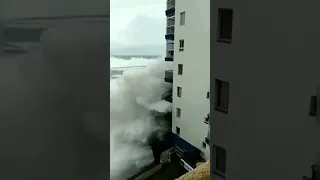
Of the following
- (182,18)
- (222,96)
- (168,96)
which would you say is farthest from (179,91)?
(222,96)

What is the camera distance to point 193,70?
1263mm

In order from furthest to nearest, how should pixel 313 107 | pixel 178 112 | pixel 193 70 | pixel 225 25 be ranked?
pixel 178 112 < pixel 193 70 < pixel 225 25 < pixel 313 107

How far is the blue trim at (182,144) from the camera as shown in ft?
4.25

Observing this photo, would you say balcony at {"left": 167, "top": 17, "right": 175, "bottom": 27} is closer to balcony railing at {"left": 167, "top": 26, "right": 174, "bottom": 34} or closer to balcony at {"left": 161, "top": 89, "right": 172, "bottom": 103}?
balcony railing at {"left": 167, "top": 26, "right": 174, "bottom": 34}

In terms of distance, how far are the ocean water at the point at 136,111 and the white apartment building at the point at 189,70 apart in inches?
2.5

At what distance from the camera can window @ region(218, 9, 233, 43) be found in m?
0.87

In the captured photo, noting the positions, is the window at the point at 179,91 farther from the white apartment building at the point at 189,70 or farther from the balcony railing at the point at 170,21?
the balcony railing at the point at 170,21

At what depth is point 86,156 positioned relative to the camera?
67 cm

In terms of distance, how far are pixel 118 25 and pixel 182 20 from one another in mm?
273

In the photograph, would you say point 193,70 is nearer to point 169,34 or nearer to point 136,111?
point 169,34

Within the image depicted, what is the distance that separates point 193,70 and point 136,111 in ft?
1.12

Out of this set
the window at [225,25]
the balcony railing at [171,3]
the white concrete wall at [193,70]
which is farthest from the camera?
the balcony railing at [171,3]

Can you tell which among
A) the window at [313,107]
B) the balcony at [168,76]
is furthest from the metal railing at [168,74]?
the window at [313,107]

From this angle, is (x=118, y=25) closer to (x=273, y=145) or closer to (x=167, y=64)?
(x=167, y=64)
